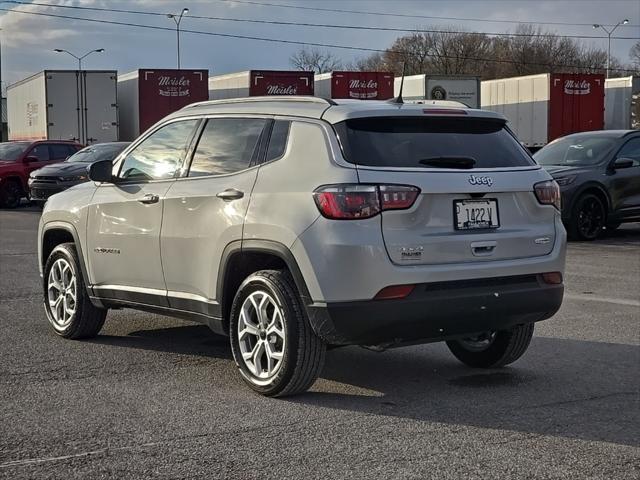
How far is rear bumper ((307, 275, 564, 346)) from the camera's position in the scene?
15.1ft

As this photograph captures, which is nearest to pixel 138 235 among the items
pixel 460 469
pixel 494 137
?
pixel 494 137

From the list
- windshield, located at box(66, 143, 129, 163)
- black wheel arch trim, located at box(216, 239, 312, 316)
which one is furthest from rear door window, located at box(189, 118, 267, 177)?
windshield, located at box(66, 143, 129, 163)

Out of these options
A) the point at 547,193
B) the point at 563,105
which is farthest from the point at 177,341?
the point at 563,105

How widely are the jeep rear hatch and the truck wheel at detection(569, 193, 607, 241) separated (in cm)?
865

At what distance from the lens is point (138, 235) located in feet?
19.5

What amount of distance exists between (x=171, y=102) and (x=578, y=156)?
18029mm

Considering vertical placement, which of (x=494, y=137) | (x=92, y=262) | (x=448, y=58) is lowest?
(x=92, y=262)

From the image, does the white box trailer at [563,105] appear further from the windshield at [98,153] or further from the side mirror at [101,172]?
the side mirror at [101,172]

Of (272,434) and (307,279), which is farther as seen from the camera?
(307,279)

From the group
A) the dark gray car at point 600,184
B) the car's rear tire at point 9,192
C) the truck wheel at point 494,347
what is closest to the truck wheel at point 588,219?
the dark gray car at point 600,184

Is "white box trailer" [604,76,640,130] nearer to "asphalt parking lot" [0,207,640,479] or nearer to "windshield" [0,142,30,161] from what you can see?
"windshield" [0,142,30,161]

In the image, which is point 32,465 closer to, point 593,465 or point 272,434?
point 272,434

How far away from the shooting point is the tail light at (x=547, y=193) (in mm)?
5191

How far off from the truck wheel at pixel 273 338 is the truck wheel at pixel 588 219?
943 cm
